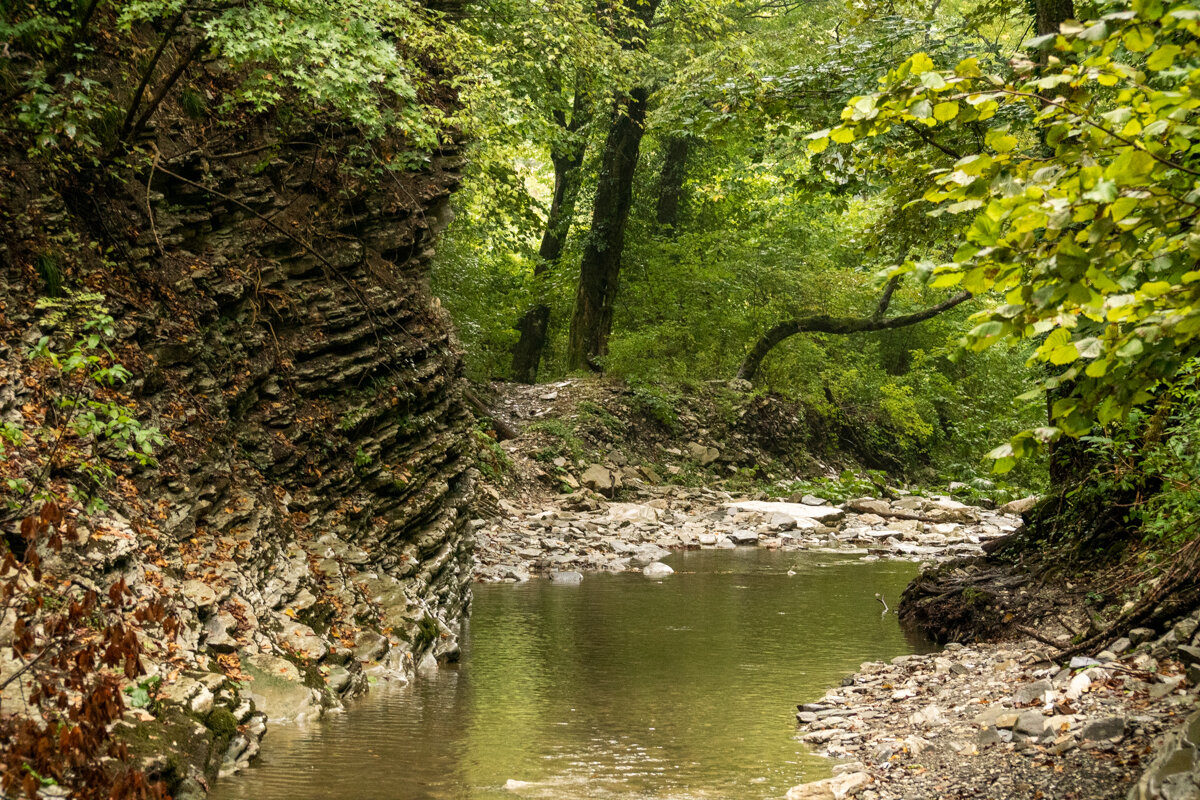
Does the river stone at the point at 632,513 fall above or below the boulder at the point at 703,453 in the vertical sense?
below

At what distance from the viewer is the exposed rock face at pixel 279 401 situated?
22.6 ft

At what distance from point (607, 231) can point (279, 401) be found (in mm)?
15090

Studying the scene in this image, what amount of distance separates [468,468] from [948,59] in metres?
7.66

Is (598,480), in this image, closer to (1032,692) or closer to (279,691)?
(279,691)

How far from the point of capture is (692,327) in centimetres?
2506

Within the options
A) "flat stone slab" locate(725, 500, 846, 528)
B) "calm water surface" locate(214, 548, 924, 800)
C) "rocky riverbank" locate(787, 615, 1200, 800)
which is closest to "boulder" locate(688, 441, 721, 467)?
"flat stone slab" locate(725, 500, 846, 528)

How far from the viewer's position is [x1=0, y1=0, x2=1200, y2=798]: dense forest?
129 inches

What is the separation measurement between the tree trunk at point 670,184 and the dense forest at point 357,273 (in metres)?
9.39

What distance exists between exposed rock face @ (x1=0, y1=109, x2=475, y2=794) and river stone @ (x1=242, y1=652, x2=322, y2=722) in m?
0.02

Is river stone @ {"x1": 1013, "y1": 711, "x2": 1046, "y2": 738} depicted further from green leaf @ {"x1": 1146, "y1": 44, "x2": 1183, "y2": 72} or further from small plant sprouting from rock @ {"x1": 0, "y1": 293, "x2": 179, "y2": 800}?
small plant sprouting from rock @ {"x1": 0, "y1": 293, "x2": 179, "y2": 800}

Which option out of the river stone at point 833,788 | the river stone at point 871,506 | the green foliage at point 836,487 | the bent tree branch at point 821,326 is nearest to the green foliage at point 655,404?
the green foliage at point 836,487

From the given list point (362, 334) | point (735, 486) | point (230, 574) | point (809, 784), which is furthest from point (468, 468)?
point (735, 486)

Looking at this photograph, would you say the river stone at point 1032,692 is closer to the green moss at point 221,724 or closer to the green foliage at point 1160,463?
the green foliage at point 1160,463

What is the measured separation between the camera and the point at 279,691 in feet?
22.6
